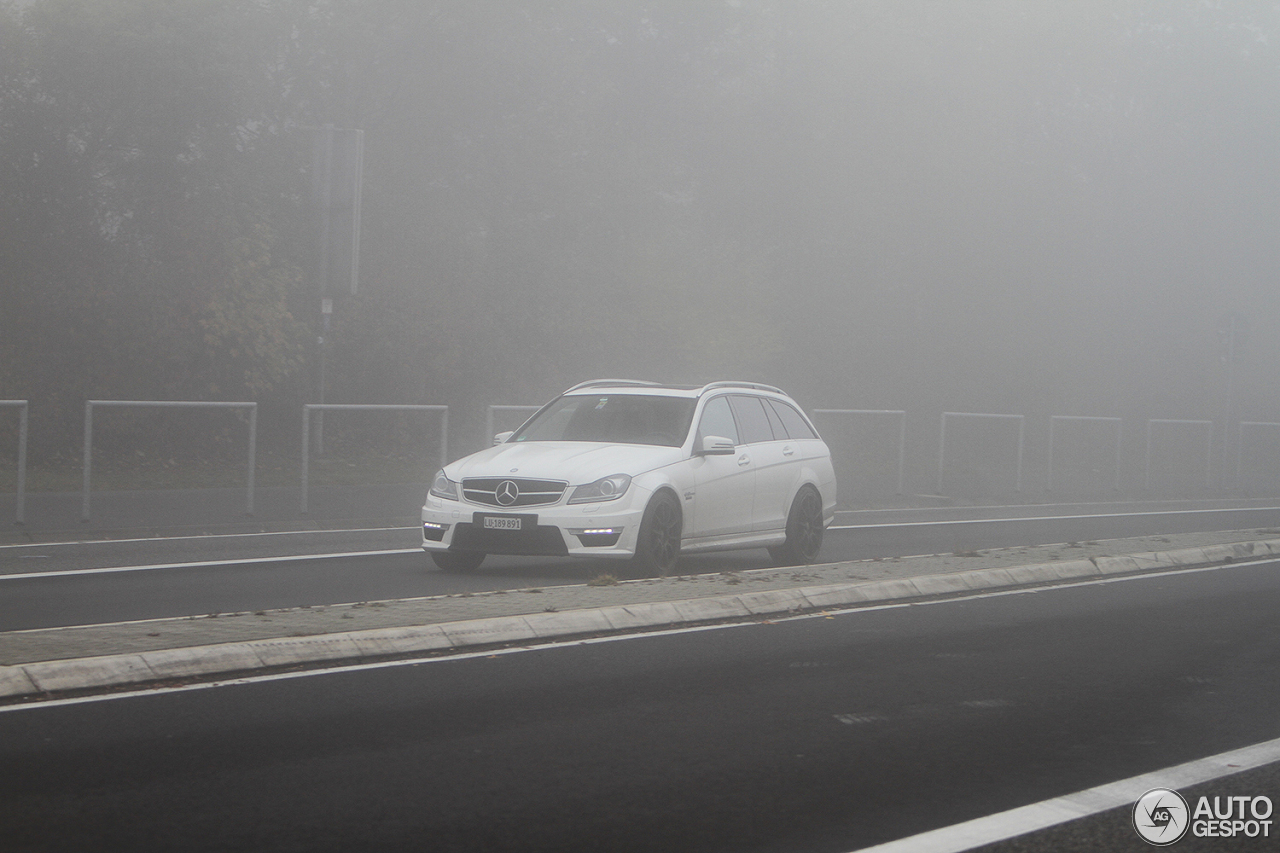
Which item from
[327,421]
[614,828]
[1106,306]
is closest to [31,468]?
[327,421]

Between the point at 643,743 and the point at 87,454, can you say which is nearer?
the point at 643,743

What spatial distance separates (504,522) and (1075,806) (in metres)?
7.03

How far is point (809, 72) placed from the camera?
43.1 metres

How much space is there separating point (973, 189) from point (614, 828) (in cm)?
4260

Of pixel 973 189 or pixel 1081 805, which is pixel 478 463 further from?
pixel 973 189

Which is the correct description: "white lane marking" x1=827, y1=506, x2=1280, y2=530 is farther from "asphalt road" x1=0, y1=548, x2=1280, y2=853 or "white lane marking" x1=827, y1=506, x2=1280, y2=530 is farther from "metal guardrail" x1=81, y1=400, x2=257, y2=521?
"asphalt road" x1=0, y1=548, x2=1280, y2=853

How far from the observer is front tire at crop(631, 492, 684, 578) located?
11844mm

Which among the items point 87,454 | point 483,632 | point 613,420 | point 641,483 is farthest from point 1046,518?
point 483,632

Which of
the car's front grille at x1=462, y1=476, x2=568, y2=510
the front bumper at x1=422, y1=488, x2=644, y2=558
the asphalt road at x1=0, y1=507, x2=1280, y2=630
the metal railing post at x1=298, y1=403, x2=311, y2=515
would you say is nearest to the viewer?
the asphalt road at x1=0, y1=507, x2=1280, y2=630

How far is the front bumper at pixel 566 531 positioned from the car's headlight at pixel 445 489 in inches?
11.1

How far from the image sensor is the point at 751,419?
13820mm

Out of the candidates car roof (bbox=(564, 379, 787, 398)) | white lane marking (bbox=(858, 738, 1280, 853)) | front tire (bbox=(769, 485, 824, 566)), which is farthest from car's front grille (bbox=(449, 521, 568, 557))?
white lane marking (bbox=(858, 738, 1280, 853))

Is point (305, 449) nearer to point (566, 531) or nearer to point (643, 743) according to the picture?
point (566, 531)

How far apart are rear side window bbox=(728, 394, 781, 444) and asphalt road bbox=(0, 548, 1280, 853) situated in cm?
435
